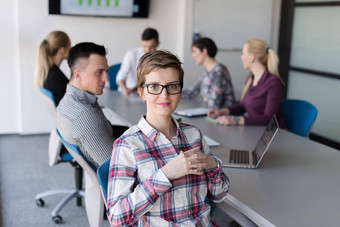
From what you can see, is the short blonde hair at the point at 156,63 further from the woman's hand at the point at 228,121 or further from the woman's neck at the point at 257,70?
the woman's neck at the point at 257,70

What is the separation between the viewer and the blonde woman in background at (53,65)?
11.8 feet

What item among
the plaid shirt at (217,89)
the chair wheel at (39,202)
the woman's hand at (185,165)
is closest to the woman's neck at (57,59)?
the chair wheel at (39,202)

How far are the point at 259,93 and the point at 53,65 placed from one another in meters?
1.71

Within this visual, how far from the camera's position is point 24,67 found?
540 centimetres

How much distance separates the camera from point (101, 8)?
5578mm

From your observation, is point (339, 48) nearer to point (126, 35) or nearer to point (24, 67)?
point (126, 35)

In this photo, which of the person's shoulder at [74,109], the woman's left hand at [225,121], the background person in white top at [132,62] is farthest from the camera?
the background person in white top at [132,62]

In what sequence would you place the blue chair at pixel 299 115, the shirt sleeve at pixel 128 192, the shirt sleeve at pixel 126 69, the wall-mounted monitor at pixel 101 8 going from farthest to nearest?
1. the wall-mounted monitor at pixel 101 8
2. the shirt sleeve at pixel 126 69
3. the blue chair at pixel 299 115
4. the shirt sleeve at pixel 128 192

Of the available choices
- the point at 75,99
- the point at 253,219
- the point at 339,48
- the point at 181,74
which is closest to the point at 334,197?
the point at 253,219

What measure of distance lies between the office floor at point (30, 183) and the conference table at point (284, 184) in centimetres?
82

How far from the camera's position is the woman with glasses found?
1604mm

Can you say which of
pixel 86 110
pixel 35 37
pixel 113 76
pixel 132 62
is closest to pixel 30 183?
pixel 113 76

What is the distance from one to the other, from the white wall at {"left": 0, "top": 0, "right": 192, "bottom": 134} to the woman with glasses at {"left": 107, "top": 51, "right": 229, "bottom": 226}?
396 centimetres

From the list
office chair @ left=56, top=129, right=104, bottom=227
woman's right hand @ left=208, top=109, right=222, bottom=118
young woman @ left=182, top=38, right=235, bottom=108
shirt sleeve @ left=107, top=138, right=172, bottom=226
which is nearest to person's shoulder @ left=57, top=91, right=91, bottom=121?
office chair @ left=56, top=129, right=104, bottom=227
